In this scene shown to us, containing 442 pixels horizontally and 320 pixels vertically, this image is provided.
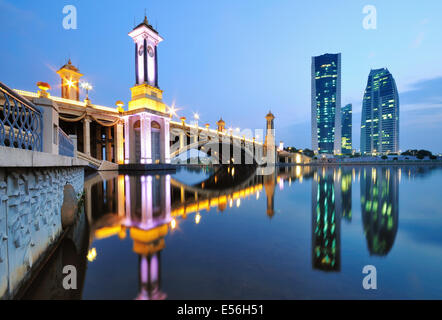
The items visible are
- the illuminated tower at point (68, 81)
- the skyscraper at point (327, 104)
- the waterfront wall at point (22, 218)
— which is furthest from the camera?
the skyscraper at point (327, 104)

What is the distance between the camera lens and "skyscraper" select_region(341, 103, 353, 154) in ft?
513

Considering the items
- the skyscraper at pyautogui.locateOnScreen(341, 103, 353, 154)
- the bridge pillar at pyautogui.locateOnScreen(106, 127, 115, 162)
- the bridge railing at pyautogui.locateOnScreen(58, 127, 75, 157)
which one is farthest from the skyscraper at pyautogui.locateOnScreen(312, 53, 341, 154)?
the bridge railing at pyautogui.locateOnScreen(58, 127, 75, 157)

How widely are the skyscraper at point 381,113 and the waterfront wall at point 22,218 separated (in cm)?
15036

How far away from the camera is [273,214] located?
23.0 ft

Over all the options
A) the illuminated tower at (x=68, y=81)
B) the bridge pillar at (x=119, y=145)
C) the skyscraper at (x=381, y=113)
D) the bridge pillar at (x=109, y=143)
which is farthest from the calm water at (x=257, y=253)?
the skyscraper at (x=381, y=113)

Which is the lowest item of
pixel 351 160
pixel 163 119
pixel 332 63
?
pixel 351 160

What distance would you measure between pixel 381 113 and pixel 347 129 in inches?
1835

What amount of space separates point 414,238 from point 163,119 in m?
29.9

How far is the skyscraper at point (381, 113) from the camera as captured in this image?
367ft

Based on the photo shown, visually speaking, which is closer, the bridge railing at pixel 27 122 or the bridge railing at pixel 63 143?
the bridge railing at pixel 27 122

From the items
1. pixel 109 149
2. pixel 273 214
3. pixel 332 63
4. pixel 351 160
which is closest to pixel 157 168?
pixel 109 149

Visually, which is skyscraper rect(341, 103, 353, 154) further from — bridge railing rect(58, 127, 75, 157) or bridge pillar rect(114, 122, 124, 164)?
bridge railing rect(58, 127, 75, 157)

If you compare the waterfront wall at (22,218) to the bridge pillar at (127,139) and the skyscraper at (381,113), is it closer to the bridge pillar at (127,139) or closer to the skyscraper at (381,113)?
the bridge pillar at (127,139)
